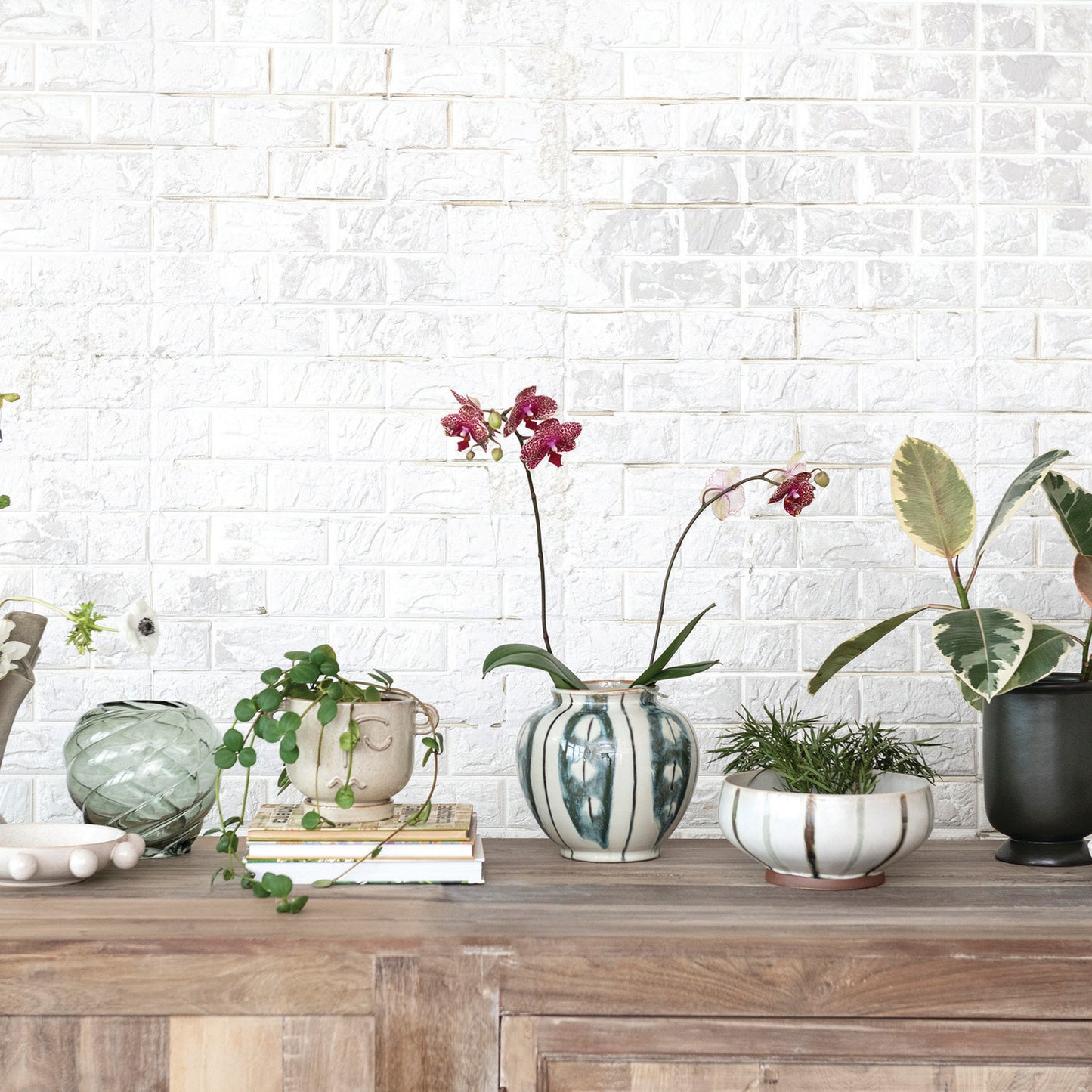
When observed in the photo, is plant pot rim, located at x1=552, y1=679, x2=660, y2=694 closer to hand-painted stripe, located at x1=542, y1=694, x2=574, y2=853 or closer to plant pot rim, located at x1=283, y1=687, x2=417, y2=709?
hand-painted stripe, located at x1=542, y1=694, x2=574, y2=853

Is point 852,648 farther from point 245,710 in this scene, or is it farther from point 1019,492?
point 245,710

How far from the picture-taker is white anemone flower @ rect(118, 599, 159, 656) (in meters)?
1.38

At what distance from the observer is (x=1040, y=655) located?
1.26 m

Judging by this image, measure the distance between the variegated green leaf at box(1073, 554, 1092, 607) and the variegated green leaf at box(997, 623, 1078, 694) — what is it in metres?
0.06

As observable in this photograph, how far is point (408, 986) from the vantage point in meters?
1.11

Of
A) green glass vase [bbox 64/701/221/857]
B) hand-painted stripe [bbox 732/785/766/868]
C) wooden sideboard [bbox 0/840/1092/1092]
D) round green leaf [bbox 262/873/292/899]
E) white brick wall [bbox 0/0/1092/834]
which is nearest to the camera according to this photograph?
wooden sideboard [bbox 0/840/1092/1092]

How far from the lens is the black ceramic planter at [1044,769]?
4.51ft

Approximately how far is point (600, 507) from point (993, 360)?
654 mm

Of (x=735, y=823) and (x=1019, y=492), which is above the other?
(x=1019, y=492)

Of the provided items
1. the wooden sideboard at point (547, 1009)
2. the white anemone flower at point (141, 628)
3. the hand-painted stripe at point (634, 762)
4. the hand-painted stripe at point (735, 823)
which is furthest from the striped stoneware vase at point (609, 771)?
the white anemone flower at point (141, 628)

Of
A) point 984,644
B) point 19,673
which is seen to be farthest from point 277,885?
point 984,644

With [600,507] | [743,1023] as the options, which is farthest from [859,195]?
[743,1023]

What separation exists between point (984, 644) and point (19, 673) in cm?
118

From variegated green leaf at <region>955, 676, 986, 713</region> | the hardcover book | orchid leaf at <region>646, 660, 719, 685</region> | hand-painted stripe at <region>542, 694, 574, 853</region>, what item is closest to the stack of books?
the hardcover book
